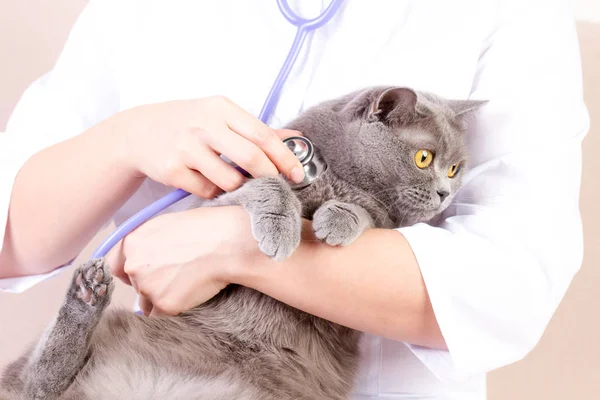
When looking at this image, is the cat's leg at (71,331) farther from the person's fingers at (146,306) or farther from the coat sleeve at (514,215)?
the coat sleeve at (514,215)

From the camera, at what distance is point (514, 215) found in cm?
98

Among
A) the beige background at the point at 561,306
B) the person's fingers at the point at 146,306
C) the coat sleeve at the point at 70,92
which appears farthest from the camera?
the beige background at the point at 561,306

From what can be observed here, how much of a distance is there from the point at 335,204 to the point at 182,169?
24cm

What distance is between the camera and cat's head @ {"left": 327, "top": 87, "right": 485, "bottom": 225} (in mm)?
1047

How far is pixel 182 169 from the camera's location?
3.16 feet

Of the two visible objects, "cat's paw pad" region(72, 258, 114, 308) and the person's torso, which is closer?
"cat's paw pad" region(72, 258, 114, 308)

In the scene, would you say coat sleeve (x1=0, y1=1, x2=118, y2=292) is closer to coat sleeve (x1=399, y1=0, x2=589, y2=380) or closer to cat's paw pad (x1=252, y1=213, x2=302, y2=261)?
cat's paw pad (x1=252, y1=213, x2=302, y2=261)

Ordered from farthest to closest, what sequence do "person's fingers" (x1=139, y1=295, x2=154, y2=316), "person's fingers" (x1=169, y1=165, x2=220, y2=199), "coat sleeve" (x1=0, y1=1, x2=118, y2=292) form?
1. "coat sleeve" (x1=0, y1=1, x2=118, y2=292)
2. "person's fingers" (x1=139, y1=295, x2=154, y2=316)
3. "person's fingers" (x1=169, y1=165, x2=220, y2=199)

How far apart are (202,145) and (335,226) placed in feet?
0.76

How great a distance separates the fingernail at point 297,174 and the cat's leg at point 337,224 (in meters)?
0.06

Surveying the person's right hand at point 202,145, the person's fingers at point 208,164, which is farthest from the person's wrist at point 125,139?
the person's fingers at point 208,164

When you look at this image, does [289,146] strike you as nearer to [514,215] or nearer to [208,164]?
[208,164]

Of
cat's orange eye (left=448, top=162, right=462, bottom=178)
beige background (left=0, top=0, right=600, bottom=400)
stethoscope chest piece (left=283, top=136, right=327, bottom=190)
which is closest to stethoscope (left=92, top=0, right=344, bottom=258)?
stethoscope chest piece (left=283, top=136, right=327, bottom=190)

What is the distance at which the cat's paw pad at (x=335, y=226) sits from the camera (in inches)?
35.9
